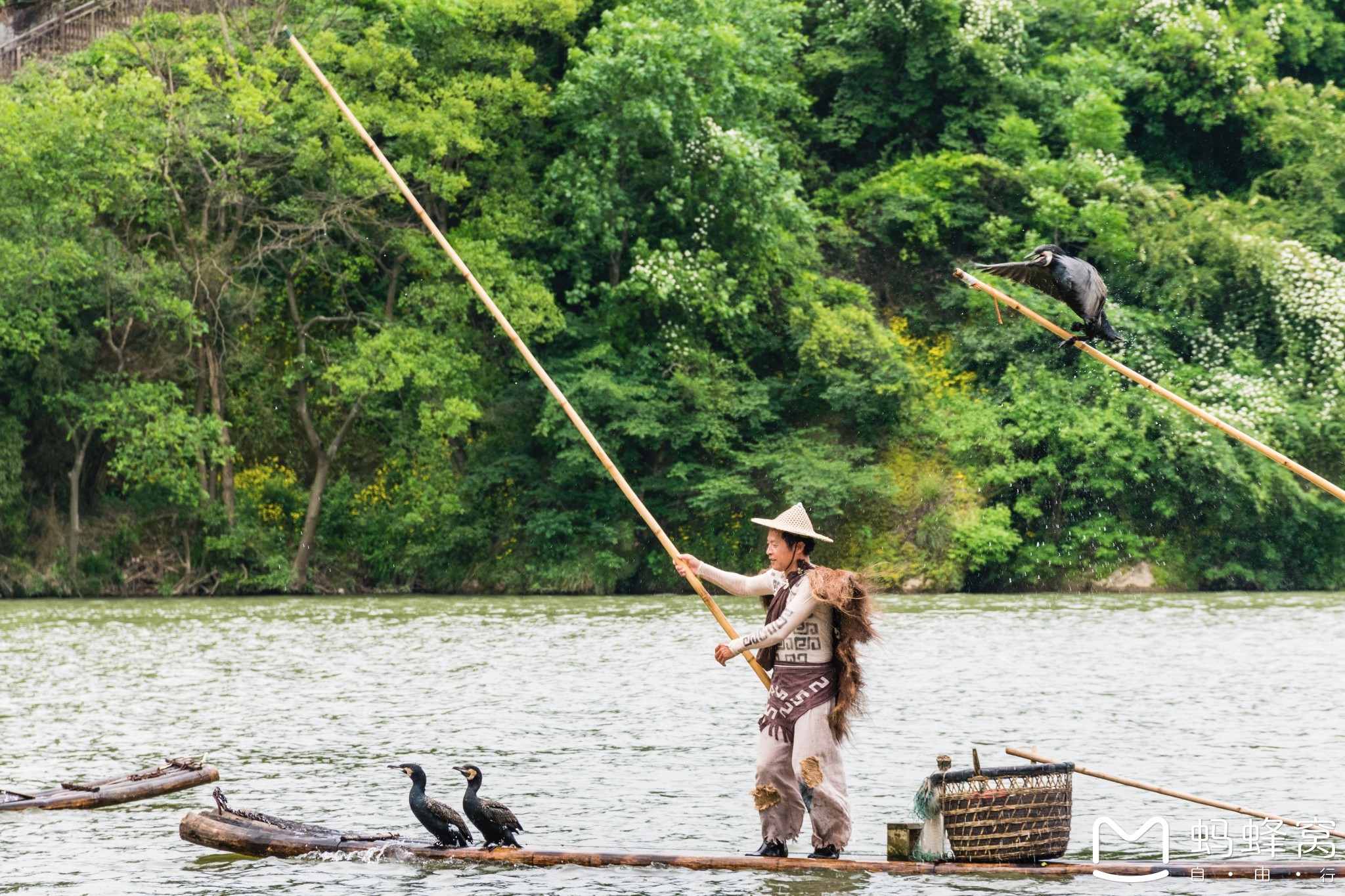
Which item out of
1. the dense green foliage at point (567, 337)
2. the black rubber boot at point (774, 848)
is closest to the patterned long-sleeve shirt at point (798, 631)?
the black rubber boot at point (774, 848)

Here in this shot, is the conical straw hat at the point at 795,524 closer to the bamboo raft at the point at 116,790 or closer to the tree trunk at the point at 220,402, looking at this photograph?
the bamboo raft at the point at 116,790

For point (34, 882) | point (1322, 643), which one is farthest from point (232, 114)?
point (34, 882)

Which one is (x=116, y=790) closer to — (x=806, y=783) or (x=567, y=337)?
(x=806, y=783)

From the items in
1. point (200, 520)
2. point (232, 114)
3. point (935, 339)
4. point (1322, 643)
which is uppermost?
point (232, 114)

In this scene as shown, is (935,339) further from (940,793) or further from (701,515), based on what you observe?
(940,793)

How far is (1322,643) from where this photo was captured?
2341cm

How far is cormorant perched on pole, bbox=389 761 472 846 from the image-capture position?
413 inches

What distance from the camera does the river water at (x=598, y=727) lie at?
1061 centimetres

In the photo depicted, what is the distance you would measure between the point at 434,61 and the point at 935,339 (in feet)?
41.2

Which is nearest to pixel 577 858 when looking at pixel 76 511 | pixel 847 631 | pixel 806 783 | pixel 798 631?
pixel 806 783

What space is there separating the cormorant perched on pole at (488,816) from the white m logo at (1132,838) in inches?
137

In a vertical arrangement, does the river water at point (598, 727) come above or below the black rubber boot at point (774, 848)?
below

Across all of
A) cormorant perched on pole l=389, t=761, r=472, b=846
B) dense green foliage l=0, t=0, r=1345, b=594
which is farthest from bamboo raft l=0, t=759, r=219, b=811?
dense green foliage l=0, t=0, r=1345, b=594

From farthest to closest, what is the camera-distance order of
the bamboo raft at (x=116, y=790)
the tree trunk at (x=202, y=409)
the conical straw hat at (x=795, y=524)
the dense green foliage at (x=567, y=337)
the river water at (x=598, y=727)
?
the tree trunk at (x=202, y=409) → the dense green foliage at (x=567, y=337) → the bamboo raft at (x=116, y=790) → the river water at (x=598, y=727) → the conical straw hat at (x=795, y=524)
